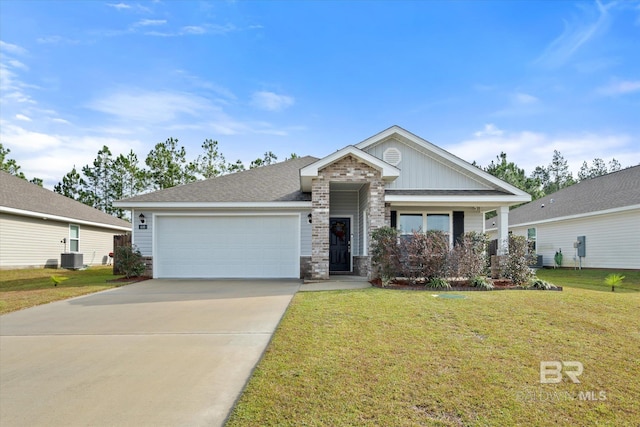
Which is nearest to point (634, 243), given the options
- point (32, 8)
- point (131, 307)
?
point (131, 307)

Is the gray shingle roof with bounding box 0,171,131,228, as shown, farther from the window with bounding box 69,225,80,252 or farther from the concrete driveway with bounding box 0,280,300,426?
the concrete driveway with bounding box 0,280,300,426

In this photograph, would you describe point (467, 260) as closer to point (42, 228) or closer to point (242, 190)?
point (242, 190)

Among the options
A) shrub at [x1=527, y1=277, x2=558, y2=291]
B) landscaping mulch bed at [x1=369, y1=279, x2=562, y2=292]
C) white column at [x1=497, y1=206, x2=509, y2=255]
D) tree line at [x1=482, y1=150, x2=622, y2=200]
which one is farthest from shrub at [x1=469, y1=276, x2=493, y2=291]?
tree line at [x1=482, y1=150, x2=622, y2=200]

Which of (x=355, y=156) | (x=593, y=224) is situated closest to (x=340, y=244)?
(x=355, y=156)

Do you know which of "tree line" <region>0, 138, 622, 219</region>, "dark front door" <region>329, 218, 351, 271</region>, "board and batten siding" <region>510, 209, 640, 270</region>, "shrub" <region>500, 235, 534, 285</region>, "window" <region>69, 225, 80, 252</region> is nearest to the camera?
"shrub" <region>500, 235, 534, 285</region>

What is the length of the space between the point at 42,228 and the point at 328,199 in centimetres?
1509

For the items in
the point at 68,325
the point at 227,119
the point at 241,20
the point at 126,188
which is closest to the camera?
the point at 68,325

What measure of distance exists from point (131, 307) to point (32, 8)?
377 inches

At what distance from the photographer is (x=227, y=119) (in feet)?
71.2

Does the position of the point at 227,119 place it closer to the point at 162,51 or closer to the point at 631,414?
the point at 162,51

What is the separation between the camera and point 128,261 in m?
13.6

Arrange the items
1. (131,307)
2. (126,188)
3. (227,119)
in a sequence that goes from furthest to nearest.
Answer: (126,188) → (227,119) → (131,307)

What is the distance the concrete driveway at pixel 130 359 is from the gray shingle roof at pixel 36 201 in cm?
1177

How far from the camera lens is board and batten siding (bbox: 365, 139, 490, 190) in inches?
566
